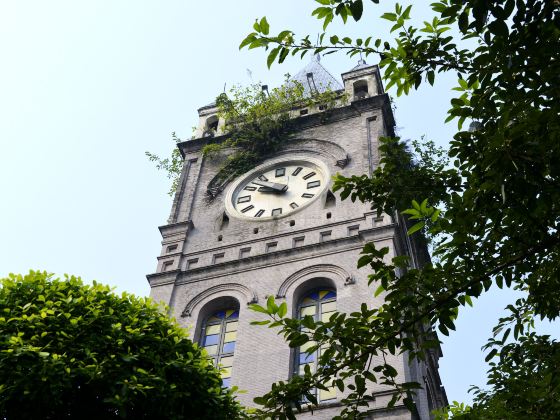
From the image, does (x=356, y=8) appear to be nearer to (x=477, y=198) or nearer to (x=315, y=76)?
(x=477, y=198)

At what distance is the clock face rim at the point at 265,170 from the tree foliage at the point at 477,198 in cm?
1393

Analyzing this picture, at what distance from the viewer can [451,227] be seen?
25.5ft

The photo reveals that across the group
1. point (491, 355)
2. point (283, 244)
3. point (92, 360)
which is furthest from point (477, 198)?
point (283, 244)

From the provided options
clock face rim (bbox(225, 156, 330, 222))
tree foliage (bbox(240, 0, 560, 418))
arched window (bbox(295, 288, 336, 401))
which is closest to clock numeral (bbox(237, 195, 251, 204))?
clock face rim (bbox(225, 156, 330, 222))

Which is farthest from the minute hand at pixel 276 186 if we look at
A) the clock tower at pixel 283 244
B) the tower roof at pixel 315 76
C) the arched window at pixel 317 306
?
the tower roof at pixel 315 76

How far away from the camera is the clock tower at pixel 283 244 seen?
18531 mm

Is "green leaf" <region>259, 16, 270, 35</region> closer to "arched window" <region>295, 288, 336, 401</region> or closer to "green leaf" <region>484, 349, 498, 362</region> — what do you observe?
"green leaf" <region>484, 349, 498, 362</region>

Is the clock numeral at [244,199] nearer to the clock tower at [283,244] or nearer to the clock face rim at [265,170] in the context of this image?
the clock tower at [283,244]

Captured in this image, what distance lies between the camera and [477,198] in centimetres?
748

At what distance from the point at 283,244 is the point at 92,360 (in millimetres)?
11196

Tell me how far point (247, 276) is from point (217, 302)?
105cm

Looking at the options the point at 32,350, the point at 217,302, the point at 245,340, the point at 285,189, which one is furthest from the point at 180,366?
Result: the point at 285,189

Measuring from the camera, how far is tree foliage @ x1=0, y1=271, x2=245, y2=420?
1035cm

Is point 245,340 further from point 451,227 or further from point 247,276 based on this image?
point 451,227
